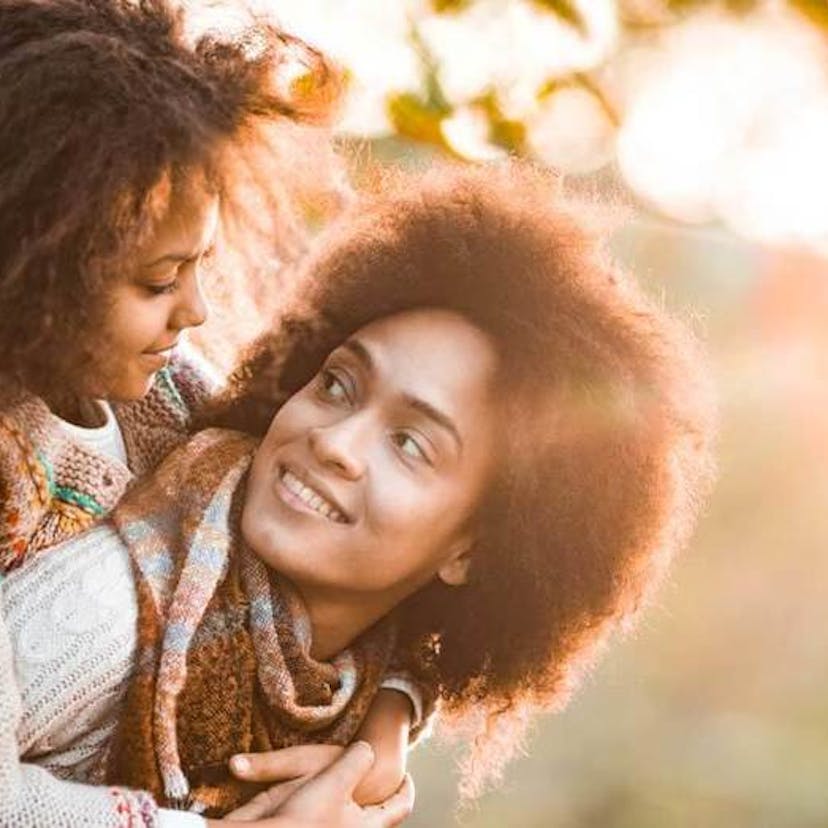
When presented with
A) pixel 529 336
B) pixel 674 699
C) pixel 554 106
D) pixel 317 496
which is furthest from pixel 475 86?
pixel 674 699

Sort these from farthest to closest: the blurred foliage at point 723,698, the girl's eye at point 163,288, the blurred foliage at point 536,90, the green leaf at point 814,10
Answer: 1. the blurred foliage at point 723,698
2. the blurred foliage at point 536,90
3. the green leaf at point 814,10
4. the girl's eye at point 163,288

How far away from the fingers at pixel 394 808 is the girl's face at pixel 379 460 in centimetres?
26

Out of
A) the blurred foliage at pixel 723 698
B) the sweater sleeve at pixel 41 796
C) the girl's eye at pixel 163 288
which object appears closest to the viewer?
the sweater sleeve at pixel 41 796

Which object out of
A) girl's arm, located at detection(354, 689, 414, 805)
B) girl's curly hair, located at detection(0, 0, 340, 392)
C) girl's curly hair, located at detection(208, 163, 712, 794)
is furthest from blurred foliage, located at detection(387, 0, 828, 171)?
girl's arm, located at detection(354, 689, 414, 805)

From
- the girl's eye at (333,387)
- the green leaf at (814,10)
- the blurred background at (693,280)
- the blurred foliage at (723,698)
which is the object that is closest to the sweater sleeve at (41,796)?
the girl's eye at (333,387)

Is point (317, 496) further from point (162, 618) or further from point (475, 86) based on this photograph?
point (475, 86)

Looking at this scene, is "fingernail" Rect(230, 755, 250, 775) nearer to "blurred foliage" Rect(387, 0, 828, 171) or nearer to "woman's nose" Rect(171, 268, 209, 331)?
"woman's nose" Rect(171, 268, 209, 331)

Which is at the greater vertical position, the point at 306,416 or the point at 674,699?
the point at 306,416

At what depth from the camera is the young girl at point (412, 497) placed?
75.0 inches

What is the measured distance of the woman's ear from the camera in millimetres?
2123

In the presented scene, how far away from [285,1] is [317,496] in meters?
0.64

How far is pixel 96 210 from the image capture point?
1765mm

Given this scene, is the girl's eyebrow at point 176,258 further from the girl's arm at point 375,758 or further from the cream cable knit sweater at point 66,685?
the girl's arm at point 375,758

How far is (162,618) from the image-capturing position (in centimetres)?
187
